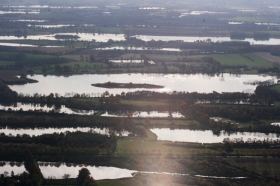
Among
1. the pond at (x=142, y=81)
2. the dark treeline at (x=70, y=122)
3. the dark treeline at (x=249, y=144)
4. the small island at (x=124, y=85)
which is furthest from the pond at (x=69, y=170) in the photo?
the small island at (x=124, y=85)

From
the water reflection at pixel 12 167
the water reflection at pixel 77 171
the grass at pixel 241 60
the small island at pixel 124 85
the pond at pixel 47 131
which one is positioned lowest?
the water reflection at pixel 77 171

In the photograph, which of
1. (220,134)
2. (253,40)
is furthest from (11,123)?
(253,40)

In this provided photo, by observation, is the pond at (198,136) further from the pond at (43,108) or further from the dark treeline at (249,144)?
the pond at (43,108)

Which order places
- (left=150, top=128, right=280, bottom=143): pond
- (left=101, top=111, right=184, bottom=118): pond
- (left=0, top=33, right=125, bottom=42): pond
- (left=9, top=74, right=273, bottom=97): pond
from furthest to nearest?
(left=0, top=33, right=125, bottom=42): pond, (left=9, top=74, right=273, bottom=97): pond, (left=101, top=111, right=184, bottom=118): pond, (left=150, top=128, right=280, bottom=143): pond

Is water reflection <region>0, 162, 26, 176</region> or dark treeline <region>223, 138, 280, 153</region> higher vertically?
dark treeline <region>223, 138, 280, 153</region>

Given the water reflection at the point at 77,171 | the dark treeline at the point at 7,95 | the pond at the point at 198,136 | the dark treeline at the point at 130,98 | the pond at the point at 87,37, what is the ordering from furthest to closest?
the pond at the point at 87,37 < the dark treeline at the point at 7,95 < the dark treeline at the point at 130,98 < the pond at the point at 198,136 < the water reflection at the point at 77,171

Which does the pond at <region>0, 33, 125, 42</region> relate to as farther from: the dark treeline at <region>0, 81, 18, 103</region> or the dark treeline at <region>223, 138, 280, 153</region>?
the dark treeline at <region>223, 138, 280, 153</region>

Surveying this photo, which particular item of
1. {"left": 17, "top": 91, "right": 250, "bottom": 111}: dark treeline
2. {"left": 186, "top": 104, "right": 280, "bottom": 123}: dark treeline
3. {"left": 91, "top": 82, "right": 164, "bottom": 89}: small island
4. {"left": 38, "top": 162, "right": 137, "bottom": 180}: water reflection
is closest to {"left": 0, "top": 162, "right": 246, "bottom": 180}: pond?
{"left": 38, "top": 162, "right": 137, "bottom": 180}: water reflection
